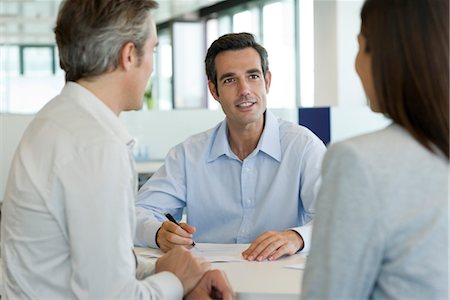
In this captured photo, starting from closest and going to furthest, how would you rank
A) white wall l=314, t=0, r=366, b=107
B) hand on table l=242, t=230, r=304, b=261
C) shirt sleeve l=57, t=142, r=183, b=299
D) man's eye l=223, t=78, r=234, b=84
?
shirt sleeve l=57, t=142, r=183, b=299 < hand on table l=242, t=230, r=304, b=261 < man's eye l=223, t=78, r=234, b=84 < white wall l=314, t=0, r=366, b=107

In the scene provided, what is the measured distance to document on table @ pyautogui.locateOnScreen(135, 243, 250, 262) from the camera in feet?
6.14

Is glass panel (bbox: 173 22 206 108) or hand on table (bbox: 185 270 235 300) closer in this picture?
hand on table (bbox: 185 270 235 300)

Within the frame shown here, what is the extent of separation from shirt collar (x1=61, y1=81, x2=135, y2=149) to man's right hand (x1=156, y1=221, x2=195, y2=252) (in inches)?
26.0

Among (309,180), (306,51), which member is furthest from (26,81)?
(306,51)

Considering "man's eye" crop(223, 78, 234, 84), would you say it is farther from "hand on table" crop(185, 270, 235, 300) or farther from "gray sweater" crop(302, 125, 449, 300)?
"gray sweater" crop(302, 125, 449, 300)

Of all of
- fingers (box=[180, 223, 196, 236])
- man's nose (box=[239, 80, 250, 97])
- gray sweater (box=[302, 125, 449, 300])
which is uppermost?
man's nose (box=[239, 80, 250, 97])

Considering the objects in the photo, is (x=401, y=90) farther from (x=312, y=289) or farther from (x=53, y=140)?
(x=53, y=140)

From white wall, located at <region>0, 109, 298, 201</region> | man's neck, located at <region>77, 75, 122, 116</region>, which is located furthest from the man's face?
white wall, located at <region>0, 109, 298, 201</region>

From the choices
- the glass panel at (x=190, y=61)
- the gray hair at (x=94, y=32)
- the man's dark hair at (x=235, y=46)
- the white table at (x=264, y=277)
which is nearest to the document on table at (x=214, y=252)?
the white table at (x=264, y=277)

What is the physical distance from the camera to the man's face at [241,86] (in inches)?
96.9

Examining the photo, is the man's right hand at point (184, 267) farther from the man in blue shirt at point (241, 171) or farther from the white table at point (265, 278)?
the man in blue shirt at point (241, 171)

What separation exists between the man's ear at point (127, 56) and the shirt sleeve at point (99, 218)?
24cm

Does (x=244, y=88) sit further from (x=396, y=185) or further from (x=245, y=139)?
(x=396, y=185)

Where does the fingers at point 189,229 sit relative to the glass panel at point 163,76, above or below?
below
